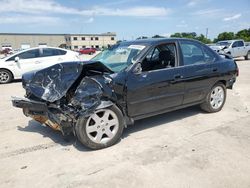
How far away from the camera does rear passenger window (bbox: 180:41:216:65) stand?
15.4ft

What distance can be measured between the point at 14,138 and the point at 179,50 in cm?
337

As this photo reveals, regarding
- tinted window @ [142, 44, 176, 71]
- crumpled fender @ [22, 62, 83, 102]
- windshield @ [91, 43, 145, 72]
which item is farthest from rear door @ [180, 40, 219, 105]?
crumpled fender @ [22, 62, 83, 102]

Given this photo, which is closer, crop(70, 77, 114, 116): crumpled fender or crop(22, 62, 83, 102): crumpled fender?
crop(70, 77, 114, 116): crumpled fender

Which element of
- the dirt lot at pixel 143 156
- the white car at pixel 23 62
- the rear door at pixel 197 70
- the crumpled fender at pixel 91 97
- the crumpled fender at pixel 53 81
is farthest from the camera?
the white car at pixel 23 62

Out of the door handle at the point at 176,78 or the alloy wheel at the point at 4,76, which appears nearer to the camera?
the door handle at the point at 176,78

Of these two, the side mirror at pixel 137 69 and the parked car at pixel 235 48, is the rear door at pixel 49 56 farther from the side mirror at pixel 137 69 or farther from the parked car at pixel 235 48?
the parked car at pixel 235 48

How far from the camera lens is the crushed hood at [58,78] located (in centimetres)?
374

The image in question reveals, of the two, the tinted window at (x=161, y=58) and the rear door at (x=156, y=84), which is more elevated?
the tinted window at (x=161, y=58)

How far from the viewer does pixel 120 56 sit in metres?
4.56

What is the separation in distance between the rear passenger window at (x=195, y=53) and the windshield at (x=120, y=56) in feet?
3.05

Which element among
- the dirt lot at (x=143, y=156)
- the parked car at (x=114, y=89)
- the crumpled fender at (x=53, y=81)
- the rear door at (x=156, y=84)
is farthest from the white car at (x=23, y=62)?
the rear door at (x=156, y=84)

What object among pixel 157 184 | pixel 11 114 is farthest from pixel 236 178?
pixel 11 114

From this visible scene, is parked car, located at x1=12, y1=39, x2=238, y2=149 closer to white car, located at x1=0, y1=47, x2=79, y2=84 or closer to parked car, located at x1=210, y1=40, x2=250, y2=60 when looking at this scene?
white car, located at x1=0, y1=47, x2=79, y2=84

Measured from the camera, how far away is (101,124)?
3682mm
